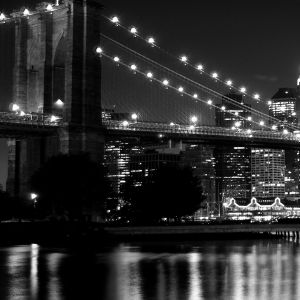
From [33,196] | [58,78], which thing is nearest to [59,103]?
[58,78]

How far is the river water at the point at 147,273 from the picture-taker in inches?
1441

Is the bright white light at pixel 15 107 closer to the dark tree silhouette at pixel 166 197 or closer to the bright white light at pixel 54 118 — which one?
the bright white light at pixel 54 118

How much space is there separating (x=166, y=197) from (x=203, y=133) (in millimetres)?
7642

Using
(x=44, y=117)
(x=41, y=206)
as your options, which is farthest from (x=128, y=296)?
(x=44, y=117)

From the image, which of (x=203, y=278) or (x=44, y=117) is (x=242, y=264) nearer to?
(x=203, y=278)

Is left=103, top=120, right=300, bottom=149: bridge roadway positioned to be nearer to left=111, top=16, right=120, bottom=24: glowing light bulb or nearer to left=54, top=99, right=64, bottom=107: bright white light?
left=54, top=99, right=64, bottom=107: bright white light

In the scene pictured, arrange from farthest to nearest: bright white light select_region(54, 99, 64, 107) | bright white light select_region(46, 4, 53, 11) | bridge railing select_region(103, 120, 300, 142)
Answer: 1. bridge railing select_region(103, 120, 300, 142)
2. bright white light select_region(54, 99, 64, 107)
3. bright white light select_region(46, 4, 53, 11)

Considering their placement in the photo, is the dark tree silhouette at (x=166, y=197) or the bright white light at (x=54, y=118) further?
the dark tree silhouette at (x=166, y=197)

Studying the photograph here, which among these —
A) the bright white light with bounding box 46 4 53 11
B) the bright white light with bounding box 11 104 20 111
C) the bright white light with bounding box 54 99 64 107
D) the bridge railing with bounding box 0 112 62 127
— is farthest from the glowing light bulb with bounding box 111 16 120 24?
the bright white light with bounding box 11 104 20 111

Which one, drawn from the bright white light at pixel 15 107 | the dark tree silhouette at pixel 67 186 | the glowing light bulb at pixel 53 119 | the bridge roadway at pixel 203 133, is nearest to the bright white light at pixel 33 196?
the dark tree silhouette at pixel 67 186

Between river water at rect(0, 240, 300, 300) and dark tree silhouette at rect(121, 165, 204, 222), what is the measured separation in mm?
20821

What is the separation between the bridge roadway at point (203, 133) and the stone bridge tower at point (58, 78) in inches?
159

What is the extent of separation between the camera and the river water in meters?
36.6

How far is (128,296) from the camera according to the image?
35.7 metres
